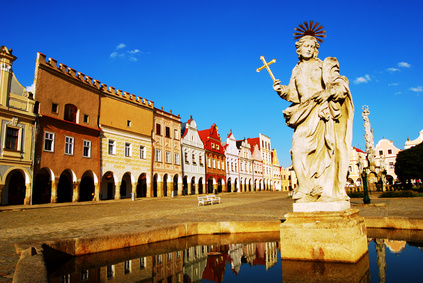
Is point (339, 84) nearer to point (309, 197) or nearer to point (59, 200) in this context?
point (309, 197)

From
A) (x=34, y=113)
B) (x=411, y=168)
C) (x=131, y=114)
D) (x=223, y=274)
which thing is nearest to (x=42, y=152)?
(x=34, y=113)

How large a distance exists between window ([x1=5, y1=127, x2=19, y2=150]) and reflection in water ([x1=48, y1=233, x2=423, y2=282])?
2149 cm

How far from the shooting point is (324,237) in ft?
12.3

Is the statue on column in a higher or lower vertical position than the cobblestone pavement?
higher

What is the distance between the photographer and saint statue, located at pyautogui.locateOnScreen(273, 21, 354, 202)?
417cm

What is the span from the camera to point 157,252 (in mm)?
4758

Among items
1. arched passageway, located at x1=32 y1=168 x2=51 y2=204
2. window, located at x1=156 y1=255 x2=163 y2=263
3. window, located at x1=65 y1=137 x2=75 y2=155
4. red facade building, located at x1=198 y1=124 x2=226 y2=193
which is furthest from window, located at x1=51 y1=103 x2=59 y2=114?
red facade building, located at x1=198 y1=124 x2=226 y2=193

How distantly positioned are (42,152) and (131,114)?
11.4m

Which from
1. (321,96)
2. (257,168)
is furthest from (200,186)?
(321,96)

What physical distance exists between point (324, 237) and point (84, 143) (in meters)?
27.4

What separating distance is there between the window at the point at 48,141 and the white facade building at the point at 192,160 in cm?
1923

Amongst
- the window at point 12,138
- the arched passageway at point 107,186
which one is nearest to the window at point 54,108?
the window at point 12,138

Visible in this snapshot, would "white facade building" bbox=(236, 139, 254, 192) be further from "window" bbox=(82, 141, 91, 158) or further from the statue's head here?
the statue's head

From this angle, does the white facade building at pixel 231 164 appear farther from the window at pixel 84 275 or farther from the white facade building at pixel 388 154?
the window at pixel 84 275
